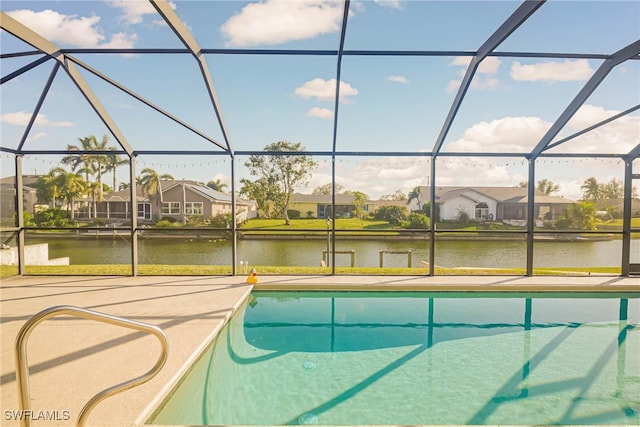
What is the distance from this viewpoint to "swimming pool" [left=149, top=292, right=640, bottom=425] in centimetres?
267

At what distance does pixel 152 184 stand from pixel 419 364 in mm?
8045

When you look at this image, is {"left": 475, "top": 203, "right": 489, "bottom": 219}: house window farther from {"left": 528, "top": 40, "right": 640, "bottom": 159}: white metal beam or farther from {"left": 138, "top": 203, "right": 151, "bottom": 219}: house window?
{"left": 138, "top": 203, "right": 151, "bottom": 219}: house window

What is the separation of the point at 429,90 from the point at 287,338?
5.05m

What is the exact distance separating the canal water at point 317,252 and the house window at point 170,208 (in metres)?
0.93

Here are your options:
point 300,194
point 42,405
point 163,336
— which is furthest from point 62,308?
point 300,194

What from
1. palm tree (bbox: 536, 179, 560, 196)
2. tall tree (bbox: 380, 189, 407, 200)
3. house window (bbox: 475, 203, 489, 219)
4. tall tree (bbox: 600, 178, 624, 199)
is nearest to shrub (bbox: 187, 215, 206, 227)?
tall tree (bbox: 380, 189, 407, 200)

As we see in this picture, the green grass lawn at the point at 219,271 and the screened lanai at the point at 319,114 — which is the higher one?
the screened lanai at the point at 319,114

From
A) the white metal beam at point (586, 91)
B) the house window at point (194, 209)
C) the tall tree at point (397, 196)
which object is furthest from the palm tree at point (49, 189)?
the white metal beam at point (586, 91)

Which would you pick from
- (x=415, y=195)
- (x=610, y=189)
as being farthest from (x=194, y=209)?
(x=610, y=189)

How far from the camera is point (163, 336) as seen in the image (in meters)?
1.71

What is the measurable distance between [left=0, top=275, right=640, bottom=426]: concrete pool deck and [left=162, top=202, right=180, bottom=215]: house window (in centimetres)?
308

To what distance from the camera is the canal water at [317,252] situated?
908cm

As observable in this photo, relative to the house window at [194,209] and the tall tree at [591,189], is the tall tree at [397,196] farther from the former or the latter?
the tall tree at [591,189]

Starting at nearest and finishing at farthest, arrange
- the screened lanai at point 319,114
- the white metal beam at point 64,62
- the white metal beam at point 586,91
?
the white metal beam at point 64,62 → the white metal beam at point 586,91 → the screened lanai at point 319,114
